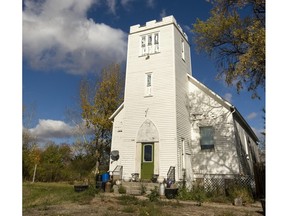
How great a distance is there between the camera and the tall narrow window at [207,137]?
1587 cm

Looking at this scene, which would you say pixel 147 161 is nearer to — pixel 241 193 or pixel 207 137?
pixel 207 137

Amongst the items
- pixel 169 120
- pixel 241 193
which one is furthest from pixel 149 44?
pixel 241 193

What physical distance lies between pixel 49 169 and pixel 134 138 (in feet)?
48.3

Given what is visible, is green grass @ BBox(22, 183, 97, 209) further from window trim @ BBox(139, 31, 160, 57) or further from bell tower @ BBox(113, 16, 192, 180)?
window trim @ BBox(139, 31, 160, 57)

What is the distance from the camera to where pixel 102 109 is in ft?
83.7

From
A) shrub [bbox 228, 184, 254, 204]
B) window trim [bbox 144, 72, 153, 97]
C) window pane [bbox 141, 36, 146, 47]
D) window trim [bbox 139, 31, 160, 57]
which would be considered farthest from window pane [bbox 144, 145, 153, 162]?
window pane [bbox 141, 36, 146, 47]

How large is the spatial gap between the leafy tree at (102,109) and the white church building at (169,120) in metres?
7.46

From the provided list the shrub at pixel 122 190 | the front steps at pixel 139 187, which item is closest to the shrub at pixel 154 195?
the front steps at pixel 139 187

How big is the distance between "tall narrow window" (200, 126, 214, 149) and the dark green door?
142 inches

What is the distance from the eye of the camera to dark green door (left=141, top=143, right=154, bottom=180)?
577 inches

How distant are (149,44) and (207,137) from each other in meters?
7.75

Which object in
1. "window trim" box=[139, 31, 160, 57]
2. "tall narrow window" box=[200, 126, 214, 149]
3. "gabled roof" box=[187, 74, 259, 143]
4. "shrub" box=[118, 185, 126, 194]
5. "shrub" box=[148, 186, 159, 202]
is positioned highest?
"window trim" box=[139, 31, 160, 57]

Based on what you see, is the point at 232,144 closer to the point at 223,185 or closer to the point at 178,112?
the point at 223,185
